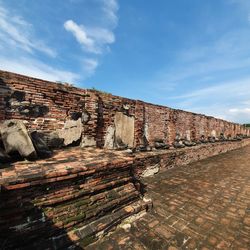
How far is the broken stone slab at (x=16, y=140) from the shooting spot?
302 centimetres

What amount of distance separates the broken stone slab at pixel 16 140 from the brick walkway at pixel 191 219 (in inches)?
73.3

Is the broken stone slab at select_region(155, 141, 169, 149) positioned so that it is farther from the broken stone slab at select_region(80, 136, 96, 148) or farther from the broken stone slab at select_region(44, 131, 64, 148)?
the broken stone slab at select_region(44, 131, 64, 148)

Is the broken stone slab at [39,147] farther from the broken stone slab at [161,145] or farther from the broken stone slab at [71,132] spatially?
the broken stone slab at [161,145]

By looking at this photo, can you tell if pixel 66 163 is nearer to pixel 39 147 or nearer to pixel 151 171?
pixel 39 147

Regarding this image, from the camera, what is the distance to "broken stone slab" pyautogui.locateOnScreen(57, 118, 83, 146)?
4.43m

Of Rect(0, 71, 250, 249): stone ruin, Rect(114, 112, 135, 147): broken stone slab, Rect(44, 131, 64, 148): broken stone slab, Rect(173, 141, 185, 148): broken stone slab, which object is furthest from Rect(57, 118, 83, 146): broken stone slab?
Rect(173, 141, 185, 148): broken stone slab

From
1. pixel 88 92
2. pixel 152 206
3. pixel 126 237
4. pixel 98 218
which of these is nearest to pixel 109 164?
pixel 98 218

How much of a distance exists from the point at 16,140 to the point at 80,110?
1915mm

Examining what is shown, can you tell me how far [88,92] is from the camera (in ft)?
16.1

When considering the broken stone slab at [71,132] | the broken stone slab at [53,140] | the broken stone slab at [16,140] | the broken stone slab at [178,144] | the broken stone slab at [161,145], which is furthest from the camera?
the broken stone slab at [178,144]

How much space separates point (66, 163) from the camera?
2.97 m

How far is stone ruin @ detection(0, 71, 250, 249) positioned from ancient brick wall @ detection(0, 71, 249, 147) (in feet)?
0.07

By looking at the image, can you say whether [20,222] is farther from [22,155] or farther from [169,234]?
[169,234]

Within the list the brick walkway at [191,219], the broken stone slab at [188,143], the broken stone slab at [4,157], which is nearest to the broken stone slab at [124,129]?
the brick walkway at [191,219]
